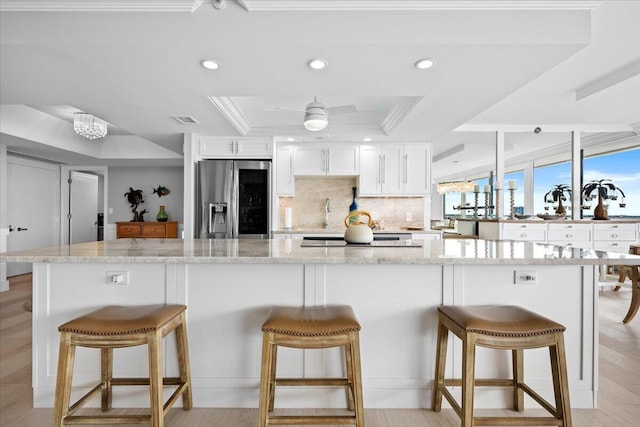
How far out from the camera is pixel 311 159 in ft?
16.4

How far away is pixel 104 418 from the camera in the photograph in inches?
63.6

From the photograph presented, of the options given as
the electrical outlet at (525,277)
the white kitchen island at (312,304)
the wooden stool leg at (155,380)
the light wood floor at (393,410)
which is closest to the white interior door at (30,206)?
the light wood floor at (393,410)

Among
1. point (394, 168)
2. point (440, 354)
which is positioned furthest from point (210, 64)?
point (394, 168)

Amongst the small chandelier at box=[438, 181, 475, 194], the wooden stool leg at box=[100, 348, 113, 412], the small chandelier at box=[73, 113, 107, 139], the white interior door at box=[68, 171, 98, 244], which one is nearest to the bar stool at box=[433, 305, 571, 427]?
the wooden stool leg at box=[100, 348, 113, 412]

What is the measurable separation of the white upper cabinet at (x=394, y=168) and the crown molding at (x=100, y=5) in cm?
334

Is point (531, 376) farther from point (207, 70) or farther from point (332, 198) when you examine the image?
point (332, 198)

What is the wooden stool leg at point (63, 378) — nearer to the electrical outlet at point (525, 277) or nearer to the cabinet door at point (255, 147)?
the electrical outlet at point (525, 277)

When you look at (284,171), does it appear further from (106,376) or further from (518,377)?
(518,377)

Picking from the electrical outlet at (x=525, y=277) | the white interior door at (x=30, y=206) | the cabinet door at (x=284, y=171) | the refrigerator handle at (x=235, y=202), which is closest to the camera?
the electrical outlet at (x=525, y=277)

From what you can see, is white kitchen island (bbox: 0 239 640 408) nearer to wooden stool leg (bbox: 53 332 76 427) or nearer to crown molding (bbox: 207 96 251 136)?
wooden stool leg (bbox: 53 332 76 427)

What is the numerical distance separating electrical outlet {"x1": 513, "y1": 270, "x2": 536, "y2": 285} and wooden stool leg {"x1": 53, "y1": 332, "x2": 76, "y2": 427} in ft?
7.41

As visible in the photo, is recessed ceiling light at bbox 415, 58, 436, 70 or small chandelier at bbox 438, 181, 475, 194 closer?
recessed ceiling light at bbox 415, 58, 436, 70

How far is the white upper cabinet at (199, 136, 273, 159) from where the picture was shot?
4.71 meters

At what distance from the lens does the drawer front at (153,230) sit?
6.55 m
